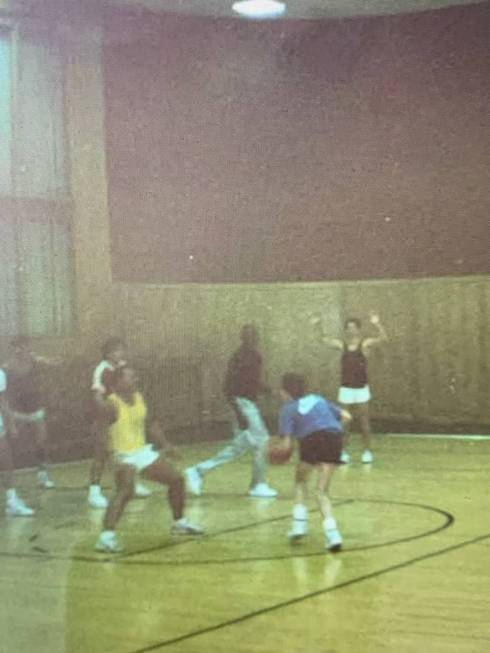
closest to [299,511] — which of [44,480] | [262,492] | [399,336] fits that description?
[262,492]

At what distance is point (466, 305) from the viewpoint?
545 inches

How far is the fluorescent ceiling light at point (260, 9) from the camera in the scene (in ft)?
22.4

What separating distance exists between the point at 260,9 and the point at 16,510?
3.36 meters

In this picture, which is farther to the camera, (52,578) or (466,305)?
(466,305)

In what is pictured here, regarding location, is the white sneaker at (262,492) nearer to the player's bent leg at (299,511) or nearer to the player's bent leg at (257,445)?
the player's bent leg at (257,445)

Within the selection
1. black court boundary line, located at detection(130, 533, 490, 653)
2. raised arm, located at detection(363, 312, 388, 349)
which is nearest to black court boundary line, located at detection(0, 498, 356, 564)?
black court boundary line, located at detection(130, 533, 490, 653)

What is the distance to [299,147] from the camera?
1154cm

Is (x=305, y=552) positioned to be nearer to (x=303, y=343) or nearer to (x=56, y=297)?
(x=56, y=297)

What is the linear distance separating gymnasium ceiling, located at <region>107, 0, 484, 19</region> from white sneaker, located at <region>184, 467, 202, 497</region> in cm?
293

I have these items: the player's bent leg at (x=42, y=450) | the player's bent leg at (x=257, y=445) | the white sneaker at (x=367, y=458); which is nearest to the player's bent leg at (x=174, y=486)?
the player's bent leg at (x=257, y=445)

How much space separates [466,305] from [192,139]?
246 inches

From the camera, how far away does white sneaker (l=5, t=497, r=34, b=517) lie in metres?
8.72

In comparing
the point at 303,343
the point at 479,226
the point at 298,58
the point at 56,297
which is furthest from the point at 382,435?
the point at 56,297

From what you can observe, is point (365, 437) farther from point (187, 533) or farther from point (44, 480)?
point (187, 533)
